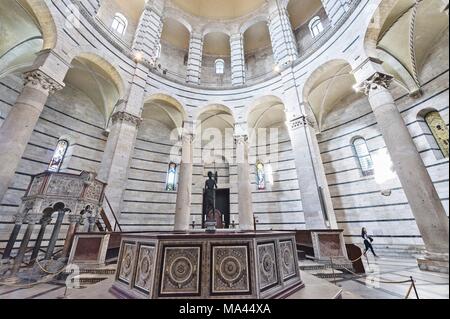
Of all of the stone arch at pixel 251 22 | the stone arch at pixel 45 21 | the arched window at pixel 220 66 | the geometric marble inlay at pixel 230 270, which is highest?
the stone arch at pixel 251 22

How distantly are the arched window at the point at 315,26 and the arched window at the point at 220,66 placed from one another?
612 cm

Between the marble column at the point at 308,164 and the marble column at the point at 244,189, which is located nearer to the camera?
the marble column at the point at 308,164

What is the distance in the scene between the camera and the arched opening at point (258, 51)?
1314 cm

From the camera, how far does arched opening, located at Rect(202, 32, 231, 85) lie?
44.0ft

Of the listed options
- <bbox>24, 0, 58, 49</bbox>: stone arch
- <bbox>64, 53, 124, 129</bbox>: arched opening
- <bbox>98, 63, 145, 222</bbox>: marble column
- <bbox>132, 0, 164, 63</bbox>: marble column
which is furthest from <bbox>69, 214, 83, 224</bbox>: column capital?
<bbox>132, 0, 164, 63</bbox>: marble column

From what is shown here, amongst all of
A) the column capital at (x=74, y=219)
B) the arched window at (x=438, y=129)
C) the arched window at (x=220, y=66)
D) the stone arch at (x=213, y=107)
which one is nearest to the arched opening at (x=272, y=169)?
the stone arch at (x=213, y=107)

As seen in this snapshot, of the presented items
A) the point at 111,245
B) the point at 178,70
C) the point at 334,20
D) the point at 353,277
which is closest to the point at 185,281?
the point at 353,277

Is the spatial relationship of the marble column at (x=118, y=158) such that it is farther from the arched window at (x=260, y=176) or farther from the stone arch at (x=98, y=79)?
the arched window at (x=260, y=176)

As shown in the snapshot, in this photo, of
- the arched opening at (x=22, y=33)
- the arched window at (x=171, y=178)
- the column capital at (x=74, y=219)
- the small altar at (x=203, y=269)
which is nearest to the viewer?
the small altar at (x=203, y=269)

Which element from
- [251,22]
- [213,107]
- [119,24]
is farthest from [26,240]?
[251,22]

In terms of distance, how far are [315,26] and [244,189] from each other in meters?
11.1

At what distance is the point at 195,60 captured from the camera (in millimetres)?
12008

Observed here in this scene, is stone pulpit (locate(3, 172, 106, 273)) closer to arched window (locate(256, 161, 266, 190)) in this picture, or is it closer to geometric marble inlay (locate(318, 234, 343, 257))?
geometric marble inlay (locate(318, 234, 343, 257))

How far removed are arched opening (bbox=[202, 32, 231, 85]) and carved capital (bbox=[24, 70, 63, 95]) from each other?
898 cm
